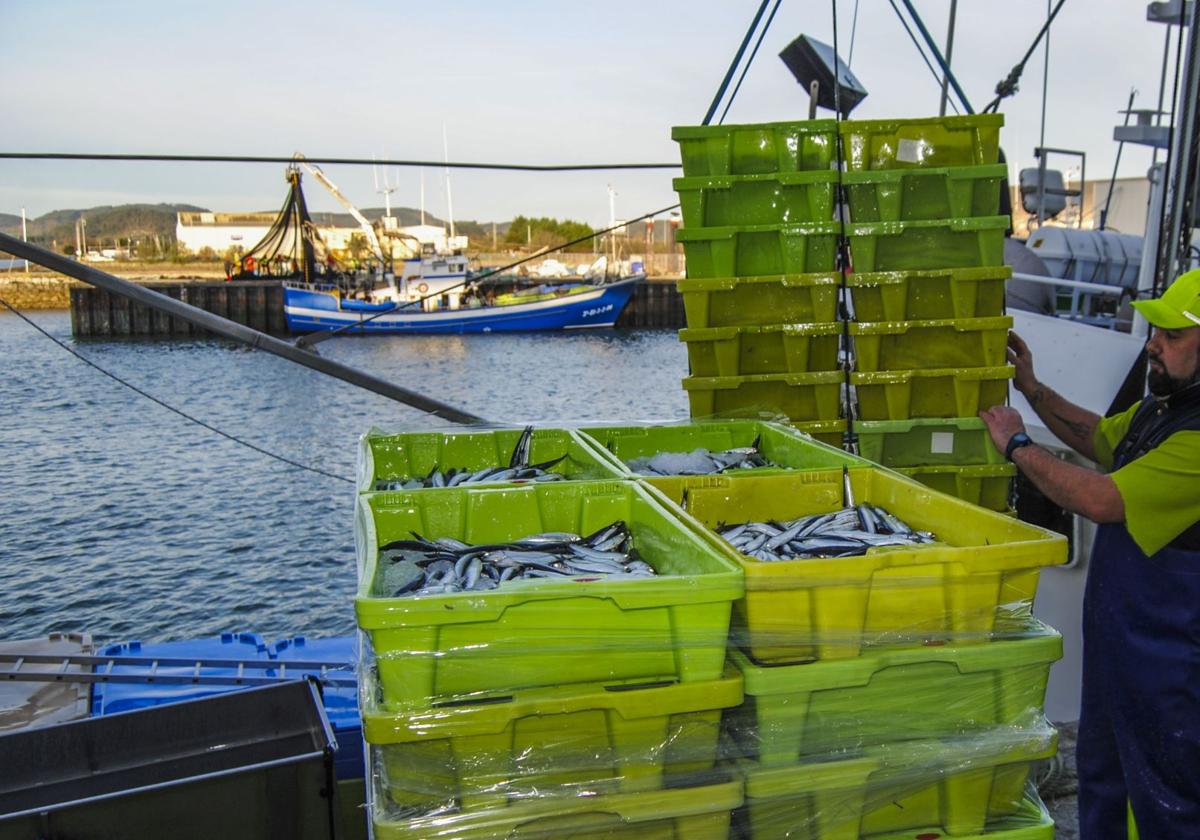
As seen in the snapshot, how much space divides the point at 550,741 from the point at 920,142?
350 cm

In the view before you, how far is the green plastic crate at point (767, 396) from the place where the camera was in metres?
5.00

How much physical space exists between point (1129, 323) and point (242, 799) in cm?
659

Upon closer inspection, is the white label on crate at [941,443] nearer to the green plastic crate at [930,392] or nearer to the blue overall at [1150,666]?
the green plastic crate at [930,392]

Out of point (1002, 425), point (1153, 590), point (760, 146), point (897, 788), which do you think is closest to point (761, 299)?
point (760, 146)

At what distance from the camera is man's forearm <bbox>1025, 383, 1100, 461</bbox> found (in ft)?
12.9

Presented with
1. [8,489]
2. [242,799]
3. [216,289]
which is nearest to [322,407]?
[8,489]

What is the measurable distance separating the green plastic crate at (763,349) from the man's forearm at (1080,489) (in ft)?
5.74

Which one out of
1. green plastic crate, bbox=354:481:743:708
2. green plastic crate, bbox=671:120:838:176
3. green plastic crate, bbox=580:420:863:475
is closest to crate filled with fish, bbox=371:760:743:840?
green plastic crate, bbox=354:481:743:708

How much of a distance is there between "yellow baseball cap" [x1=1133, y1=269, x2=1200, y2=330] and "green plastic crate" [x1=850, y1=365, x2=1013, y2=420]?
1.52 m

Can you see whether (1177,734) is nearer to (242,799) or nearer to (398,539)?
(398,539)

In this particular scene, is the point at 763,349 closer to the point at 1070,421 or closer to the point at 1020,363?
the point at 1020,363

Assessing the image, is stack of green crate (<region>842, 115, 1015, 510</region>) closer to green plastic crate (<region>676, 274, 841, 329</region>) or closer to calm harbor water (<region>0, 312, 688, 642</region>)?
green plastic crate (<region>676, 274, 841, 329</region>)

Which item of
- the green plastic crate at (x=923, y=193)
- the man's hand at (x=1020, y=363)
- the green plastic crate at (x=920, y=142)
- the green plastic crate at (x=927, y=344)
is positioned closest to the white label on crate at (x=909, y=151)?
the green plastic crate at (x=920, y=142)

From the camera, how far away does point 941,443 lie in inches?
191
